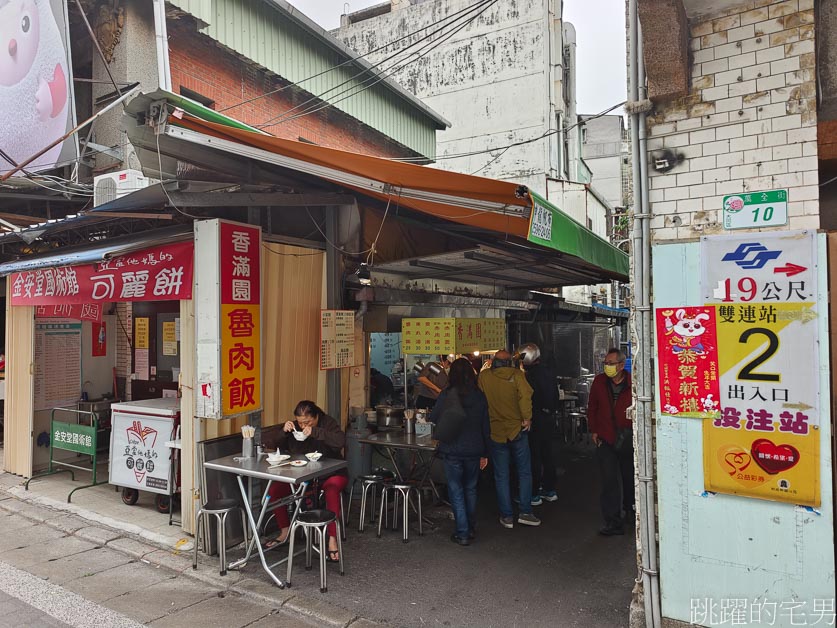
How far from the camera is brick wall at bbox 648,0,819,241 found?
3326 millimetres

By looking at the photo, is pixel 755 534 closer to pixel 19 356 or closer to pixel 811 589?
pixel 811 589

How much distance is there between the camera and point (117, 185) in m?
6.95

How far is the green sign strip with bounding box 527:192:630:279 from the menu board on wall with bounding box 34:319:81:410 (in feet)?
25.5

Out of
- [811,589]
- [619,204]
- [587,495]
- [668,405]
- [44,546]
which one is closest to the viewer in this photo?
[811,589]

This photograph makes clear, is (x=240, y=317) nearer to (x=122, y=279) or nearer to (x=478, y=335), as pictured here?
(x=122, y=279)

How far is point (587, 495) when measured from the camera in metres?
7.04

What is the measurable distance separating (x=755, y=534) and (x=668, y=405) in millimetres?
926

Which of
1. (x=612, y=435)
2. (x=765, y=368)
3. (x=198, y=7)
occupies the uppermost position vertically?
(x=198, y=7)

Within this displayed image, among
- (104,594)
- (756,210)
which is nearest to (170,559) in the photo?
(104,594)

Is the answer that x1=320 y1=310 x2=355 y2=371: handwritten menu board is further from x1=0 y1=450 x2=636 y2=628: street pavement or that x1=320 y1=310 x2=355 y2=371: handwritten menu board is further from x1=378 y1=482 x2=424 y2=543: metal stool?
x1=0 y1=450 x2=636 y2=628: street pavement

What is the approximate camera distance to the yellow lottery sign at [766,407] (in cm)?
320

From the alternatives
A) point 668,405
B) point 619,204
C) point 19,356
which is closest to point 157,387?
point 19,356

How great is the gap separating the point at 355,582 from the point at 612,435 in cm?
309

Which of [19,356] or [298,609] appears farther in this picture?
[19,356]
